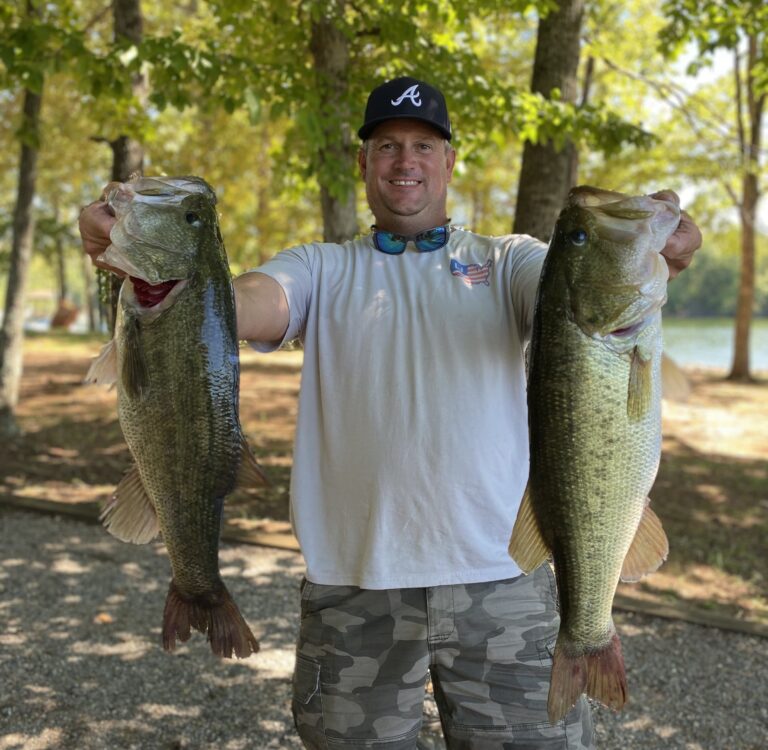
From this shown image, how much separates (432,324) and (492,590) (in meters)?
0.95

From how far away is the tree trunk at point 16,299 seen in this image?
10203mm

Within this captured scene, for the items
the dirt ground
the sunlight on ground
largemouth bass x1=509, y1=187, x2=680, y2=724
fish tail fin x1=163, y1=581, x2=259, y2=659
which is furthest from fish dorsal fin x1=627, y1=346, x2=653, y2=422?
the sunlight on ground

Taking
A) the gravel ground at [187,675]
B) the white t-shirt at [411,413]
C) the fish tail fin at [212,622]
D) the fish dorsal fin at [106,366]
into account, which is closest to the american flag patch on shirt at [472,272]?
the white t-shirt at [411,413]

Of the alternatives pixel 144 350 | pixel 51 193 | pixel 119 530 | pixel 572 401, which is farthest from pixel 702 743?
pixel 51 193

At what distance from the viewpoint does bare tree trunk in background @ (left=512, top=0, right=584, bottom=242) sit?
6.25 metres

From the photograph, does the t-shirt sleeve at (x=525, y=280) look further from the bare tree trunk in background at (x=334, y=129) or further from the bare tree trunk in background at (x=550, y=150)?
the bare tree trunk in background at (x=334, y=129)

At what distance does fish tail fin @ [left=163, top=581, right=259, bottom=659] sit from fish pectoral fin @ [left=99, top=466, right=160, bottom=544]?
195mm

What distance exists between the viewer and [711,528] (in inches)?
301

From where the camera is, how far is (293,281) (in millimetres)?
2717

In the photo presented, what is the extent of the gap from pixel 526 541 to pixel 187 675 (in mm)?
3260

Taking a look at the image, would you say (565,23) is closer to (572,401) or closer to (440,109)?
(440,109)

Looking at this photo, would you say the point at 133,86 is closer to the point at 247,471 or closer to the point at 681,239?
the point at 247,471

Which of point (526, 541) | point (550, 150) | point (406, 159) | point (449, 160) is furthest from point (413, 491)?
point (550, 150)

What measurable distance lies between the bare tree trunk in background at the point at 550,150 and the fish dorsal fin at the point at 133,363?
14.6 ft
